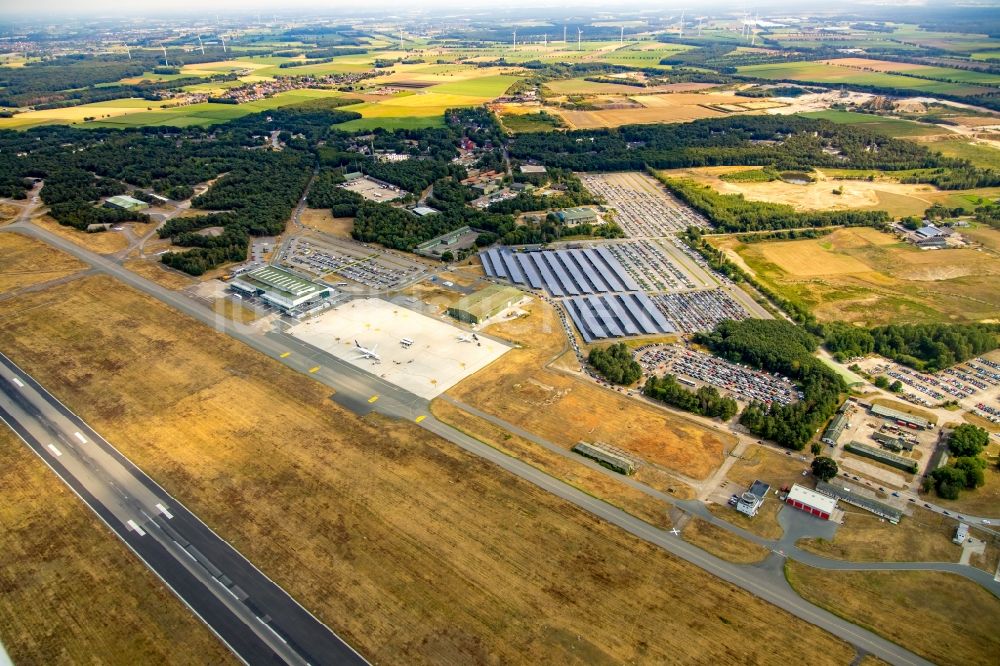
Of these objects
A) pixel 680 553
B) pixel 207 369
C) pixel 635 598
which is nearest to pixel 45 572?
pixel 207 369

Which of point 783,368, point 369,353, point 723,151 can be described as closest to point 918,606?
point 783,368

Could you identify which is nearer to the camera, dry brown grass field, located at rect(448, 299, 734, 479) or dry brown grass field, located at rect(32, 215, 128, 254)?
dry brown grass field, located at rect(448, 299, 734, 479)

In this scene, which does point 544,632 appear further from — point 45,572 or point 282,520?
point 45,572

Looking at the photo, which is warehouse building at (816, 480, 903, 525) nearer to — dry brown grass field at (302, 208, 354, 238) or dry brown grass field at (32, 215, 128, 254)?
dry brown grass field at (302, 208, 354, 238)

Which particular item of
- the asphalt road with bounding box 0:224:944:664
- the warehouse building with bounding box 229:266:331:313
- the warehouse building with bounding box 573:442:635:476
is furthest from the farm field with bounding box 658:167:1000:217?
→ the asphalt road with bounding box 0:224:944:664

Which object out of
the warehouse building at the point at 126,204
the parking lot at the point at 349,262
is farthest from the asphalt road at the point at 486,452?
the warehouse building at the point at 126,204

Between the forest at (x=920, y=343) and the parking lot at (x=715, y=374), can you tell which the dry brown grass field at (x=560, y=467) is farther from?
the forest at (x=920, y=343)
